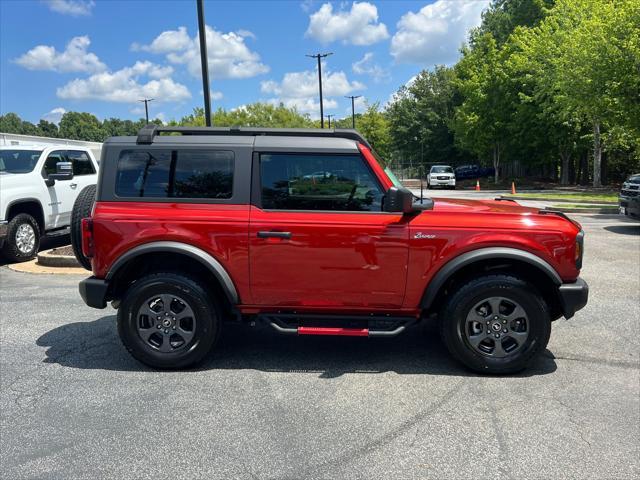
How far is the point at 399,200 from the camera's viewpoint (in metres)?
3.81

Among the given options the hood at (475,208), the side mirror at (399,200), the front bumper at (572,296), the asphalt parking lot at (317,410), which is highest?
the side mirror at (399,200)

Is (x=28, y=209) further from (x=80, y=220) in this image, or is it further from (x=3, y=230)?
(x=80, y=220)

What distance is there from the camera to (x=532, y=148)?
1391 inches

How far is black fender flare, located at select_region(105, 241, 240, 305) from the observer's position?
3.92 m

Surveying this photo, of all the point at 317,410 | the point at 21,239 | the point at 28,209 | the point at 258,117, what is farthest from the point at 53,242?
the point at 258,117

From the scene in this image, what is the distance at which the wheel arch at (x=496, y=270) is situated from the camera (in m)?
3.84

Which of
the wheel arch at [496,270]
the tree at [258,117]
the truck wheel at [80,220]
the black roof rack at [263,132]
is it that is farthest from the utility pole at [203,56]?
the tree at [258,117]

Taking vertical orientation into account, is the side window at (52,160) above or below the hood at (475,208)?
above

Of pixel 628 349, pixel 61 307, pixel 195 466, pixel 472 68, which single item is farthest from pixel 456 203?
pixel 472 68

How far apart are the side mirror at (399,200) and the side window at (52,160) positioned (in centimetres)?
760

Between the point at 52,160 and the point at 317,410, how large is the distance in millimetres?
8083

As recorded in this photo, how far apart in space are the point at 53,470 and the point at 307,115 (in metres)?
64.3

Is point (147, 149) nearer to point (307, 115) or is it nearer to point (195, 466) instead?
point (195, 466)

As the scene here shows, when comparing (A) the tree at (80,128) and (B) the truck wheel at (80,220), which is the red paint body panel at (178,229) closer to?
(B) the truck wheel at (80,220)
